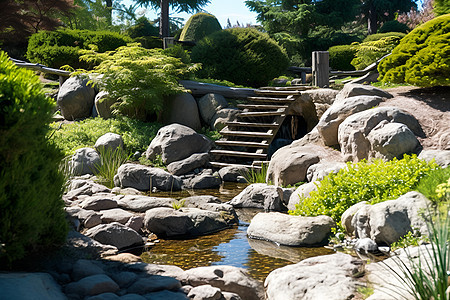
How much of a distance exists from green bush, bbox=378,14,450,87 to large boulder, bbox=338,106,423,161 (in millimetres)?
1502

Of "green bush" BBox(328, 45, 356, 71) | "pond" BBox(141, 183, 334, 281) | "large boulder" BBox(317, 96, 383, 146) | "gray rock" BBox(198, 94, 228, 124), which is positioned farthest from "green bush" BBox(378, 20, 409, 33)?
"pond" BBox(141, 183, 334, 281)

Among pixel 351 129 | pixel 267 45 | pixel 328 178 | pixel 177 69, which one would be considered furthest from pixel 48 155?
pixel 267 45

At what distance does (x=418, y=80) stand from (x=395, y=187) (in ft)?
14.1

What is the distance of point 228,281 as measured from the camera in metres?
4.98

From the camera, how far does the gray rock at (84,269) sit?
4.51 metres

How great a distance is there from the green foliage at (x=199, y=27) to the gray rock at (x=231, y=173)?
1489 centimetres

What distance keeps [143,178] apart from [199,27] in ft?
54.3

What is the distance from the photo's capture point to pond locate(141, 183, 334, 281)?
6.23 meters

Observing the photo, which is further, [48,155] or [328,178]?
[328,178]

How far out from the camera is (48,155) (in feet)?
15.9

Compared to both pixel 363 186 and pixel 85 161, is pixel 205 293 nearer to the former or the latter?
pixel 363 186

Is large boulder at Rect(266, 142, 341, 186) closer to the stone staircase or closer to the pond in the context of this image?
the stone staircase

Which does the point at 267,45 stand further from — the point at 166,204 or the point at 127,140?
the point at 166,204

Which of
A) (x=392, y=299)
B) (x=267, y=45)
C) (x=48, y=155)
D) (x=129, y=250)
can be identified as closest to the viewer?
(x=392, y=299)
